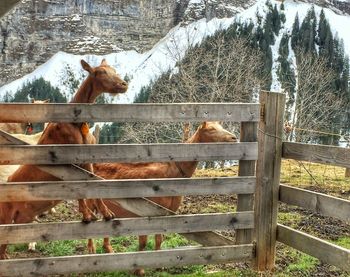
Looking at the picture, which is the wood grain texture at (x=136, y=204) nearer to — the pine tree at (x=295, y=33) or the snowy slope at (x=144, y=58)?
the snowy slope at (x=144, y=58)

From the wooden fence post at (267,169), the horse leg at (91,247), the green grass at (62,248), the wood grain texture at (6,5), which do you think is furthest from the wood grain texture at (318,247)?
the wood grain texture at (6,5)

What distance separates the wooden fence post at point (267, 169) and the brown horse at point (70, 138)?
186 cm

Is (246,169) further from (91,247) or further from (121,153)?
(91,247)

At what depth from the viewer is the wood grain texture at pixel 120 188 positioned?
19.5 ft

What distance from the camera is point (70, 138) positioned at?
6539 mm

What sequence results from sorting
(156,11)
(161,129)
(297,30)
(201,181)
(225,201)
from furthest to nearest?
(156,11), (297,30), (161,129), (225,201), (201,181)

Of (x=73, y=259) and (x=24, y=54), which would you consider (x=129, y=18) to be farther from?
(x=73, y=259)

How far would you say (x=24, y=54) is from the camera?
571ft

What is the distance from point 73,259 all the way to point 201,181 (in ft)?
5.87

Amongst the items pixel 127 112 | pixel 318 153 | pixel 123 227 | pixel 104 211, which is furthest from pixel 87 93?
pixel 318 153

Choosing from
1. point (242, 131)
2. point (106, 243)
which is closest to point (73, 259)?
point (106, 243)

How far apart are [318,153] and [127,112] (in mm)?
2306

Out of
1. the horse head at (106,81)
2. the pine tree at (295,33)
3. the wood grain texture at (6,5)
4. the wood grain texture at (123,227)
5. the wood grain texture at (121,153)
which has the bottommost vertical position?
the wood grain texture at (123,227)

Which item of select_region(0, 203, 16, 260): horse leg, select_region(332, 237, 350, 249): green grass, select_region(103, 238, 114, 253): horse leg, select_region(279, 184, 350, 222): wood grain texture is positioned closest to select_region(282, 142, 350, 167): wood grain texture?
select_region(279, 184, 350, 222): wood grain texture
